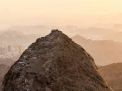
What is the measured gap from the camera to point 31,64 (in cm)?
1141

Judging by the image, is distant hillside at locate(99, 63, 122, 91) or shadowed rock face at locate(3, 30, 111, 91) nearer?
shadowed rock face at locate(3, 30, 111, 91)

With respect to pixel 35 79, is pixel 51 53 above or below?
above

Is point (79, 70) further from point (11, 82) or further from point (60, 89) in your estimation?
point (11, 82)

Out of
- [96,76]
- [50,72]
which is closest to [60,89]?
[50,72]

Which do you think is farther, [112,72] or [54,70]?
[112,72]

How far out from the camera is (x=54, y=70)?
11.1m

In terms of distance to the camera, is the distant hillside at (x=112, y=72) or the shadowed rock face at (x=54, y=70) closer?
the shadowed rock face at (x=54, y=70)

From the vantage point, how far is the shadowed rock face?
35.8 feet

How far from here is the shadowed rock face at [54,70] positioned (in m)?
10.9

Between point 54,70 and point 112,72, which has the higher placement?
point 112,72

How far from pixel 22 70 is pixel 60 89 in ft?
3.95

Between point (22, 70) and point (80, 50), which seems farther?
point (80, 50)

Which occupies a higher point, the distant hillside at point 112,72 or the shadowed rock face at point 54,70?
the distant hillside at point 112,72

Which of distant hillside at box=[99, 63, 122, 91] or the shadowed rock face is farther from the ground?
distant hillside at box=[99, 63, 122, 91]
